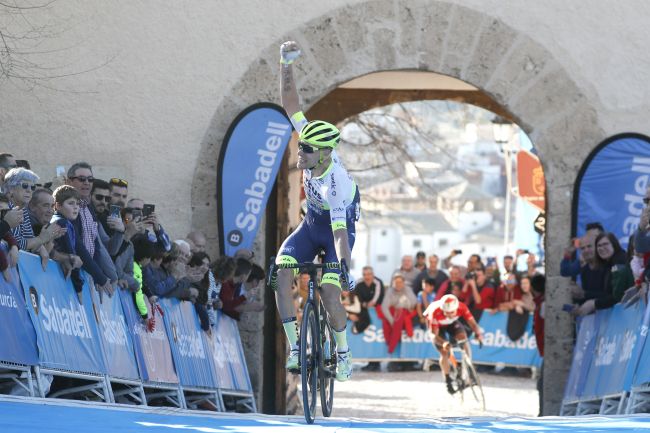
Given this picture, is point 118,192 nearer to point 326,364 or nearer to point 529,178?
point 326,364

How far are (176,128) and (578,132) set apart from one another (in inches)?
168

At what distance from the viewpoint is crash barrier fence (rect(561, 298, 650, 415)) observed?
11.2m

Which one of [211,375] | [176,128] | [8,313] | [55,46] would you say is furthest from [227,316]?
[8,313]

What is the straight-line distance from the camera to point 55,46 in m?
15.3

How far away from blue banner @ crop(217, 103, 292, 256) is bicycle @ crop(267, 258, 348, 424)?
522 cm

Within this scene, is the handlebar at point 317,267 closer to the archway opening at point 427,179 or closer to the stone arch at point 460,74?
the stone arch at point 460,74

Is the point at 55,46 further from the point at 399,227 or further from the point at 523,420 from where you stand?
the point at 399,227

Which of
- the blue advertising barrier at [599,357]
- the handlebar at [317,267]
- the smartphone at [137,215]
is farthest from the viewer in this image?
the blue advertising barrier at [599,357]

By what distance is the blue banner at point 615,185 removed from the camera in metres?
15.0

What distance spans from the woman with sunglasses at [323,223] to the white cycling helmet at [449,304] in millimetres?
9583

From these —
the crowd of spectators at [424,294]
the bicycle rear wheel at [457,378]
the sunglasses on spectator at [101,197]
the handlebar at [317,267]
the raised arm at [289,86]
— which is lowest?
the bicycle rear wheel at [457,378]

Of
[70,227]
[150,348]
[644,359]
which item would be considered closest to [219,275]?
[150,348]

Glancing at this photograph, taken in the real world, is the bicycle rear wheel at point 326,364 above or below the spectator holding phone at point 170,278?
below

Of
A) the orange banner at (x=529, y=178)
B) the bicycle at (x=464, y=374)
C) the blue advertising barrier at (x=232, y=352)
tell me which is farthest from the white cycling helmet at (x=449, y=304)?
the orange banner at (x=529, y=178)
